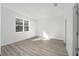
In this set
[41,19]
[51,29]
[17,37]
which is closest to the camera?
[17,37]

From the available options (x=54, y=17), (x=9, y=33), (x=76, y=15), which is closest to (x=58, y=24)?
(x=54, y=17)

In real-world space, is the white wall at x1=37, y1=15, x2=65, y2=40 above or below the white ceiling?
below

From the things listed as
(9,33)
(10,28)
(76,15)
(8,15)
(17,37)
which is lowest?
(17,37)

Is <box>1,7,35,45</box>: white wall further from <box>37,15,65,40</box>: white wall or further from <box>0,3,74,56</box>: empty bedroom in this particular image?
<box>37,15,65,40</box>: white wall

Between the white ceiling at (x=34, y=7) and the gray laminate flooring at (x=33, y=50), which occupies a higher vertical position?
the white ceiling at (x=34, y=7)

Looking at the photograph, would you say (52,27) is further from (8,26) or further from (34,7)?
(8,26)

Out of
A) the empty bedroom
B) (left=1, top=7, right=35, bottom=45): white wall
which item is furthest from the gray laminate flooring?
(left=1, top=7, right=35, bottom=45): white wall

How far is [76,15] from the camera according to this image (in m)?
2.20

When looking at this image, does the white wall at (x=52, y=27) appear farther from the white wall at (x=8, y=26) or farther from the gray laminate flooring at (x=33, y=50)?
the white wall at (x=8, y=26)

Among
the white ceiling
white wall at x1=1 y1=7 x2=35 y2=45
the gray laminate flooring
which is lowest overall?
the gray laminate flooring

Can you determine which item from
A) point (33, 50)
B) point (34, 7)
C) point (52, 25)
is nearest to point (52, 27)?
point (52, 25)

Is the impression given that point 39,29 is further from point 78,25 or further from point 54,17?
point 78,25

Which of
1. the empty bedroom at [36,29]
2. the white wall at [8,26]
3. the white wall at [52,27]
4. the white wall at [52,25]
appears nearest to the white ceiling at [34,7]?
the empty bedroom at [36,29]

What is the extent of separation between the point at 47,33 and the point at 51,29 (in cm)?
72
